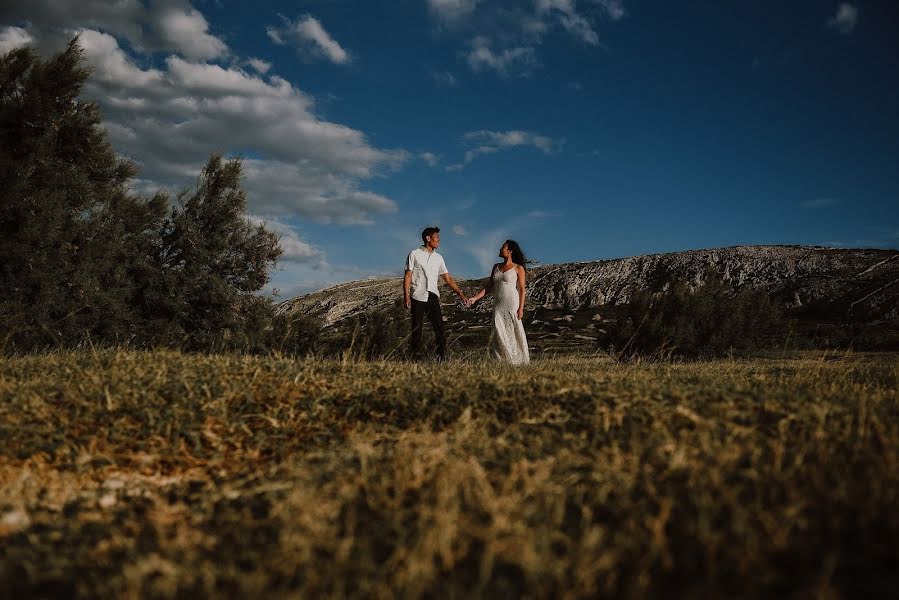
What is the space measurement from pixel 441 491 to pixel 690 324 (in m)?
33.9

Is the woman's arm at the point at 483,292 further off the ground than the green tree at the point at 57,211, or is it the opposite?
the green tree at the point at 57,211

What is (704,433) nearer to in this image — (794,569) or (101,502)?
(794,569)

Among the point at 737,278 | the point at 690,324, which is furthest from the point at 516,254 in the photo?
the point at 737,278

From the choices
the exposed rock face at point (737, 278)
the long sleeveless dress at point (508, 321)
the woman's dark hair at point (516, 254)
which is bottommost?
the long sleeveless dress at point (508, 321)

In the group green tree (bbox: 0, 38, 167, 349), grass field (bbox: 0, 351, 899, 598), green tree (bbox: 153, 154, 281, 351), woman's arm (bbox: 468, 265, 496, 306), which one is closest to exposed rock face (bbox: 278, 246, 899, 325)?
green tree (bbox: 153, 154, 281, 351)

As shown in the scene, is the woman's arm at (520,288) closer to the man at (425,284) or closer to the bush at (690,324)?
the man at (425,284)

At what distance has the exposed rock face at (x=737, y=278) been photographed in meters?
64.4

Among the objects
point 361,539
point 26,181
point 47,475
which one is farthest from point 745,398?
point 26,181

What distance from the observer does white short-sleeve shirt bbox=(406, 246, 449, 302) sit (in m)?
12.4

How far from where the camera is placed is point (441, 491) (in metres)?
2.54

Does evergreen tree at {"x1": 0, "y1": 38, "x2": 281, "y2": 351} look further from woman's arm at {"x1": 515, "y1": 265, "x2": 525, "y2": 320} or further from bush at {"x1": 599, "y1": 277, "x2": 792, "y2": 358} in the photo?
bush at {"x1": 599, "y1": 277, "x2": 792, "y2": 358}

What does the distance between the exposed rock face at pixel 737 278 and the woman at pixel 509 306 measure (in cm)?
4822

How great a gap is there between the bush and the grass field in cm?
2861

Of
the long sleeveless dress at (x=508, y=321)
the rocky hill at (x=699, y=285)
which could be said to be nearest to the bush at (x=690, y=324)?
the rocky hill at (x=699, y=285)
